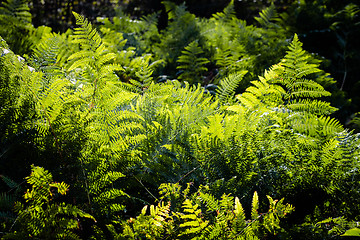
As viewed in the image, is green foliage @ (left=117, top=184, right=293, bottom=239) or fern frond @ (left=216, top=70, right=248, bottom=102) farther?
fern frond @ (left=216, top=70, right=248, bottom=102)

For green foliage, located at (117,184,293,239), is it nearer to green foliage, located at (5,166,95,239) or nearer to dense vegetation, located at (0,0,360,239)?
dense vegetation, located at (0,0,360,239)

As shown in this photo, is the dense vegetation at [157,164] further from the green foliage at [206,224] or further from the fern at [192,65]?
the fern at [192,65]

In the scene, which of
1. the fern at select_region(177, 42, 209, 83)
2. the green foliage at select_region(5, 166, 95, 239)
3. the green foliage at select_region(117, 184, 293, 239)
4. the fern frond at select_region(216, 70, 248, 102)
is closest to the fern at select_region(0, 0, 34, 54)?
the fern at select_region(177, 42, 209, 83)

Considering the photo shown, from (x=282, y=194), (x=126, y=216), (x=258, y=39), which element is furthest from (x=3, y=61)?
(x=258, y=39)

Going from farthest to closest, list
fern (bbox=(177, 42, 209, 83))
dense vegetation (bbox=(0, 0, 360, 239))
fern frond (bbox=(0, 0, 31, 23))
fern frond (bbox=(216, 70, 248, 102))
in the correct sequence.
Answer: fern frond (bbox=(0, 0, 31, 23))
fern (bbox=(177, 42, 209, 83))
fern frond (bbox=(216, 70, 248, 102))
dense vegetation (bbox=(0, 0, 360, 239))

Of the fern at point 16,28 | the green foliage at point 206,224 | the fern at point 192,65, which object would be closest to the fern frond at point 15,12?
the fern at point 16,28

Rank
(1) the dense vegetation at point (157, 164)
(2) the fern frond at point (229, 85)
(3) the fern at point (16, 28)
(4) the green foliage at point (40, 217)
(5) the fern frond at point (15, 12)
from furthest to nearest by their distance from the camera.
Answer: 1. (5) the fern frond at point (15, 12)
2. (3) the fern at point (16, 28)
3. (2) the fern frond at point (229, 85)
4. (1) the dense vegetation at point (157, 164)
5. (4) the green foliage at point (40, 217)

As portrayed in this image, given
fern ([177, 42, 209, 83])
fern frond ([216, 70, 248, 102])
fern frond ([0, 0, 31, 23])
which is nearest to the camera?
fern frond ([216, 70, 248, 102])

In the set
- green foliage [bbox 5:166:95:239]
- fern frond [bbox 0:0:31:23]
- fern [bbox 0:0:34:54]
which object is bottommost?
green foliage [bbox 5:166:95:239]

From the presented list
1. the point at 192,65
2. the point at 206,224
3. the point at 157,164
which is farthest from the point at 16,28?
the point at 206,224

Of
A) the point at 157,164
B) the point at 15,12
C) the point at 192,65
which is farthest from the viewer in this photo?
the point at 15,12

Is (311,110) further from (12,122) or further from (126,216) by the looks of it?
(12,122)

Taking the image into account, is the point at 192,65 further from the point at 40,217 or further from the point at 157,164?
the point at 40,217

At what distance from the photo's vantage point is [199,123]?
1.66 metres
